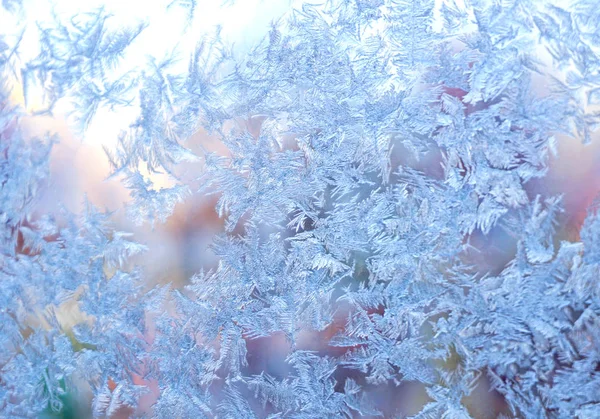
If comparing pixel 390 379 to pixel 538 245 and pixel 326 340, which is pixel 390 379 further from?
pixel 538 245

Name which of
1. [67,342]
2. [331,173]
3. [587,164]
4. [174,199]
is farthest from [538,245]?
[67,342]

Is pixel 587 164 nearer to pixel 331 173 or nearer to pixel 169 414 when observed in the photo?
pixel 331 173

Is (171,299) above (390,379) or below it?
above

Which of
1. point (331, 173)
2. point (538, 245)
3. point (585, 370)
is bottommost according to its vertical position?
point (585, 370)

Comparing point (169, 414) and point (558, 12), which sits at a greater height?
point (558, 12)

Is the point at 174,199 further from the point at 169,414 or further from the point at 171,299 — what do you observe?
the point at 169,414

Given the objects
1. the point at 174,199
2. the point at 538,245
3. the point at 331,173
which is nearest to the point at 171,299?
the point at 174,199
